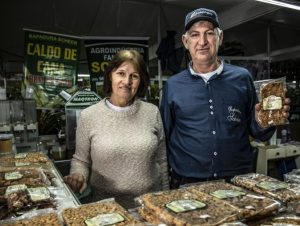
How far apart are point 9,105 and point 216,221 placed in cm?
243

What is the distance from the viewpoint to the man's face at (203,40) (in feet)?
5.80

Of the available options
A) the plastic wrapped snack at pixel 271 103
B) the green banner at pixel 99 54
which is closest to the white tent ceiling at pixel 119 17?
the green banner at pixel 99 54

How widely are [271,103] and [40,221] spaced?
113 cm

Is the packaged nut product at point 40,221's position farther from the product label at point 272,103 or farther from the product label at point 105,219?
the product label at point 272,103

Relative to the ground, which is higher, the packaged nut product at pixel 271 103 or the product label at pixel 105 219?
the packaged nut product at pixel 271 103

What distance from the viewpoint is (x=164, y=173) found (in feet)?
6.36

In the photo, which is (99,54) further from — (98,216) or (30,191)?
(98,216)

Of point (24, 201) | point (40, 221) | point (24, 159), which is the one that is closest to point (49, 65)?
point (24, 159)

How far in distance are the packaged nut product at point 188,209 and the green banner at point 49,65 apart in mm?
3107

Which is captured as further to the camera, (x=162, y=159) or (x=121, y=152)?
(x=162, y=159)

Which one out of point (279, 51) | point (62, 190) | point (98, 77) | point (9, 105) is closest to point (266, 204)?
point (62, 190)

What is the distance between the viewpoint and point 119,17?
461 centimetres

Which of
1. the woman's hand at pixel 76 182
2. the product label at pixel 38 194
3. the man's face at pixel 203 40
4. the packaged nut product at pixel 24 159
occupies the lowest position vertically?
the woman's hand at pixel 76 182

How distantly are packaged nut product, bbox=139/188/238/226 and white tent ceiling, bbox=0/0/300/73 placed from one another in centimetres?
317
